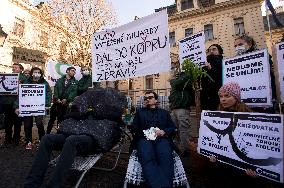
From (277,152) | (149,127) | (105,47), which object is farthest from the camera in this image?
(105,47)

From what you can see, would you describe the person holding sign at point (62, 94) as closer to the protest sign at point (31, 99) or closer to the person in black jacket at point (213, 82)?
the protest sign at point (31, 99)

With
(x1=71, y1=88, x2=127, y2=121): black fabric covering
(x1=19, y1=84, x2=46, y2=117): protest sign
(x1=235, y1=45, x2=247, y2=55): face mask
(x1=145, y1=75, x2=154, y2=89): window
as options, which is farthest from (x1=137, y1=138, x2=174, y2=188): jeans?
(x1=145, y1=75, x2=154, y2=89): window

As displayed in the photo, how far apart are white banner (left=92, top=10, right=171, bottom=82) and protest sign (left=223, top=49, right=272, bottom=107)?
4.08 ft

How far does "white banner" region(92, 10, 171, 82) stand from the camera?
5176 mm

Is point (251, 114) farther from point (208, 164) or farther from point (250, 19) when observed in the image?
point (250, 19)

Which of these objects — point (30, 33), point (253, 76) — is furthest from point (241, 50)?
point (30, 33)

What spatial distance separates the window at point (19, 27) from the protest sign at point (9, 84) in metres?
19.0

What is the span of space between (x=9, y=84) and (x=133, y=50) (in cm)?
368

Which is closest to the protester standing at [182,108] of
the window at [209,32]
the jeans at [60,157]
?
the jeans at [60,157]

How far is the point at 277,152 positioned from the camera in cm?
272

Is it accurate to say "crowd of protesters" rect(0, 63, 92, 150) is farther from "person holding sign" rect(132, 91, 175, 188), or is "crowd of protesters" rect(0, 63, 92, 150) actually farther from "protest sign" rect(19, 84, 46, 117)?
"person holding sign" rect(132, 91, 175, 188)

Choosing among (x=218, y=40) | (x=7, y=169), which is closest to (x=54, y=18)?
Result: (x=218, y=40)

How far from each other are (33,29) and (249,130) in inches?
1031

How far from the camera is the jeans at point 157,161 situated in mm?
3301
